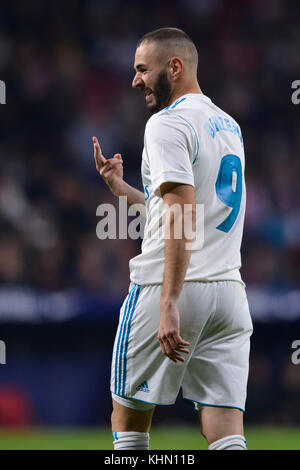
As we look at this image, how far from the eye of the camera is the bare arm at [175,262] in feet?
10.1

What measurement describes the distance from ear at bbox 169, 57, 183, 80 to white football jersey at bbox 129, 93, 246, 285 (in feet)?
0.39

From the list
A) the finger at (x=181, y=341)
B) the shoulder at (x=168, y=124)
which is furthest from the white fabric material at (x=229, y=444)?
the shoulder at (x=168, y=124)

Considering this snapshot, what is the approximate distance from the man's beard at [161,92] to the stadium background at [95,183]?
17.4ft

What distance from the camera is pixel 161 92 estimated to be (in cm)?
348

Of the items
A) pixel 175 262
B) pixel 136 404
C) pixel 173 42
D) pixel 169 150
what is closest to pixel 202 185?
pixel 169 150

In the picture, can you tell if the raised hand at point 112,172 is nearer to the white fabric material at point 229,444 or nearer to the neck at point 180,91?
A: the neck at point 180,91

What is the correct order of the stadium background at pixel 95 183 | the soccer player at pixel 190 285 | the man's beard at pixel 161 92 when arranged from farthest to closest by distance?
the stadium background at pixel 95 183 < the man's beard at pixel 161 92 < the soccer player at pixel 190 285

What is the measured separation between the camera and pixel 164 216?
10.9 feet

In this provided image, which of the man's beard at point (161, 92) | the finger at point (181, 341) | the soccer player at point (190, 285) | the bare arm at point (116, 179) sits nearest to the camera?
the finger at point (181, 341)

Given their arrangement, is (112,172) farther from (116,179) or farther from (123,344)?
(123,344)

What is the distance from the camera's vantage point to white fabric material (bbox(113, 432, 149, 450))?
3.28 m

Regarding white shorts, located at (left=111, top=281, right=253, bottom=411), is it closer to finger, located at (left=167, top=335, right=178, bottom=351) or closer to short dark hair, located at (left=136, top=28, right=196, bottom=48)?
Answer: finger, located at (left=167, top=335, right=178, bottom=351)
